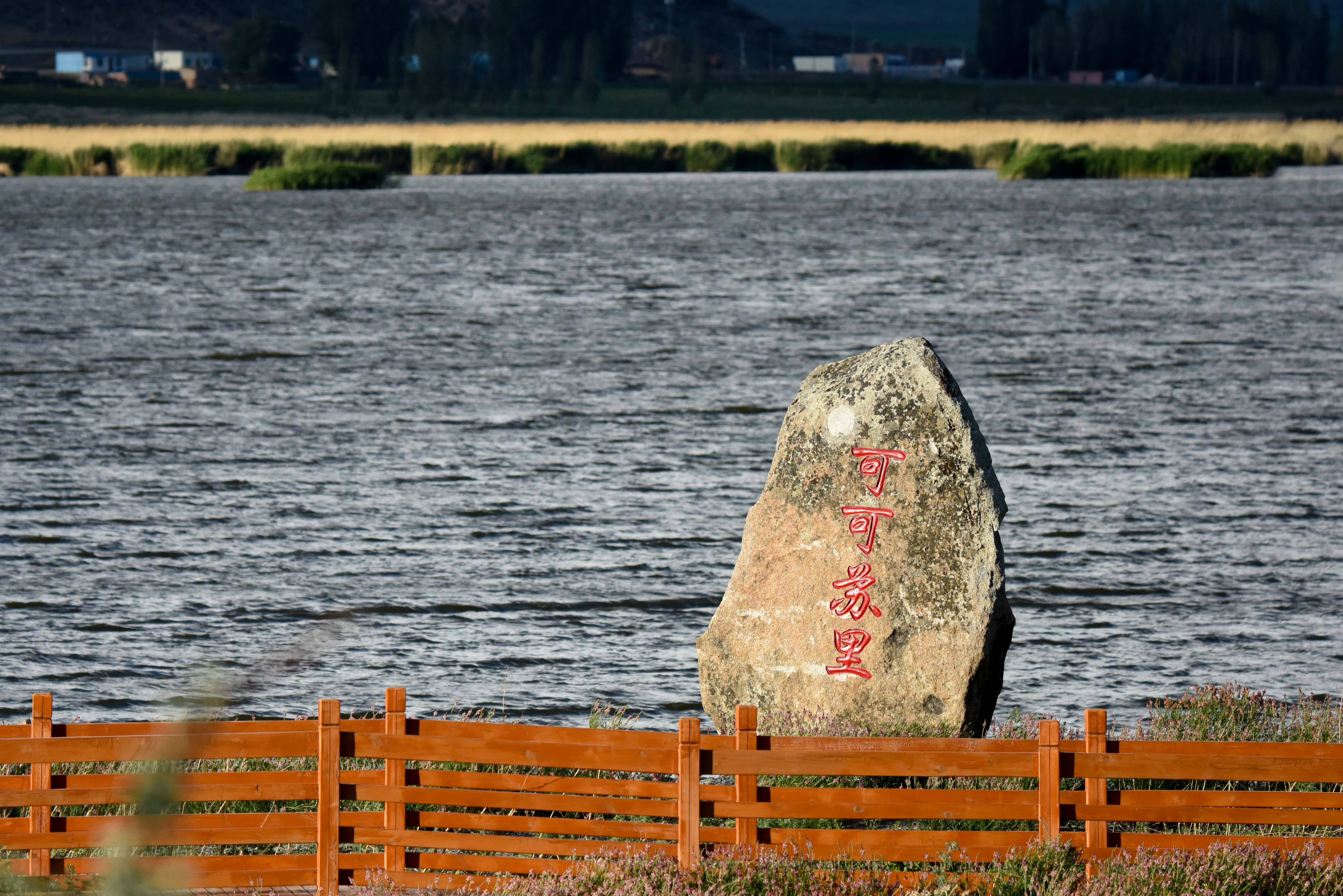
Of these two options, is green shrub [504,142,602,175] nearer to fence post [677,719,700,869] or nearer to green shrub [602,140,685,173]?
green shrub [602,140,685,173]

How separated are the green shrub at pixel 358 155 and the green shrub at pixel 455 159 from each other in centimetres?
72

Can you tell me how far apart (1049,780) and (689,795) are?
1.67 meters

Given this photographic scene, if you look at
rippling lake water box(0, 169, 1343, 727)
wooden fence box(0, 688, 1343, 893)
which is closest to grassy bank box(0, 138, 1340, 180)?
rippling lake water box(0, 169, 1343, 727)

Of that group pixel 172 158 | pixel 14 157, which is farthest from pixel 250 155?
pixel 14 157

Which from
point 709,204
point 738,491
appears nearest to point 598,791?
point 738,491

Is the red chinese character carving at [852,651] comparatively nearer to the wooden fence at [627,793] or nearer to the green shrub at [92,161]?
the wooden fence at [627,793]

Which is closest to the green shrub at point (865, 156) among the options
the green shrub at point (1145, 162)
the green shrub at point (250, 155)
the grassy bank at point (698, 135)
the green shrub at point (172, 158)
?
the grassy bank at point (698, 135)

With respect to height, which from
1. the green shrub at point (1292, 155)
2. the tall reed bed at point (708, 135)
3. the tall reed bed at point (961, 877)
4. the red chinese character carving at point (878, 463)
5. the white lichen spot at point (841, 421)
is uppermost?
the tall reed bed at point (708, 135)

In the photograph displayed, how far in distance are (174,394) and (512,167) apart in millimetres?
76278

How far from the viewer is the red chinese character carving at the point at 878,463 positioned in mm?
10578

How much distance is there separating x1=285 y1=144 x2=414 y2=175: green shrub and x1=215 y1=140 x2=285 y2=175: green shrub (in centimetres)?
136

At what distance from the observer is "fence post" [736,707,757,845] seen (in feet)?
27.5

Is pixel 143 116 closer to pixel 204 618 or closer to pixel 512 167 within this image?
pixel 512 167

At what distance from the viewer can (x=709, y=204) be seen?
265ft
